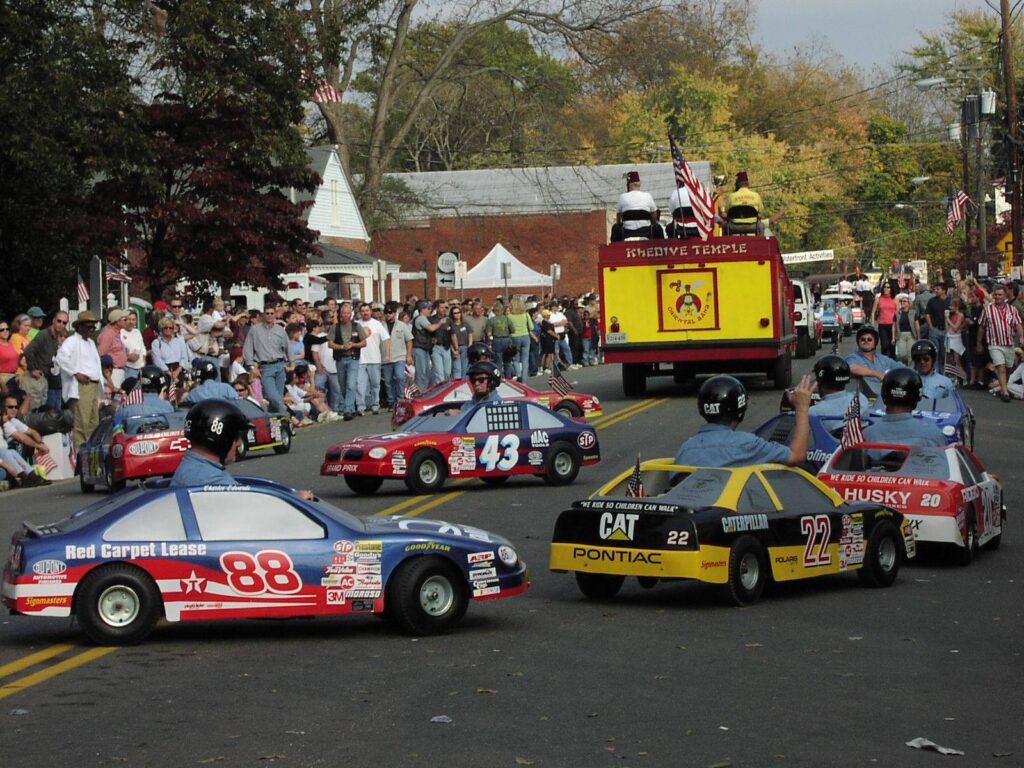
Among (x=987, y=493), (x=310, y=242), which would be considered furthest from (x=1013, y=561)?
(x=310, y=242)

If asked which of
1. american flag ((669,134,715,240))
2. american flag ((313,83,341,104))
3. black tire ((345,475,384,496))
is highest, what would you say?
american flag ((313,83,341,104))

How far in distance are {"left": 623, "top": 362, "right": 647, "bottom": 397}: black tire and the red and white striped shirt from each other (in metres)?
6.55

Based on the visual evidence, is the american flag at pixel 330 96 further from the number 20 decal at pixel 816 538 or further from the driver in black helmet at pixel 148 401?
the number 20 decal at pixel 816 538

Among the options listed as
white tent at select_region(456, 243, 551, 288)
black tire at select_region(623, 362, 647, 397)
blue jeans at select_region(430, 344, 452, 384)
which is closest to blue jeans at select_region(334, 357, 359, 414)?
blue jeans at select_region(430, 344, 452, 384)

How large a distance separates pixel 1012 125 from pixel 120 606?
124 feet

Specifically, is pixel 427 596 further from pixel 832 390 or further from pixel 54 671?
pixel 832 390

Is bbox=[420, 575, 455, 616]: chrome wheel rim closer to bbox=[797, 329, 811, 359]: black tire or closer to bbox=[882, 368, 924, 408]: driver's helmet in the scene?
bbox=[882, 368, 924, 408]: driver's helmet

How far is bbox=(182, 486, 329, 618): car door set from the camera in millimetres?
9992

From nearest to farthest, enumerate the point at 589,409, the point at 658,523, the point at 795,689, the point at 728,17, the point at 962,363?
the point at 795,689 < the point at 658,523 < the point at 589,409 < the point at 962,363 < the point at 728,17

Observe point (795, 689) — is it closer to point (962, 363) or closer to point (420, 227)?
point (962, 363)

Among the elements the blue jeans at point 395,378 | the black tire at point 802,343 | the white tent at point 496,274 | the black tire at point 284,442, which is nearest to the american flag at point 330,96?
the white tent at point 496,274

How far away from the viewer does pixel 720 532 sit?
10938mm

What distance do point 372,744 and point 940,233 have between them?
98.4 metres

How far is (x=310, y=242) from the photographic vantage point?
127 feet
